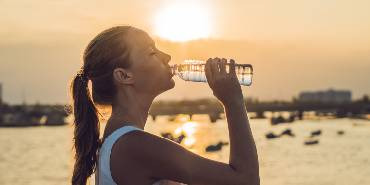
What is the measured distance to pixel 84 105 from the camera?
8.61 feet

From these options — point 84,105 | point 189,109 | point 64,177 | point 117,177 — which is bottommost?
point 189,109

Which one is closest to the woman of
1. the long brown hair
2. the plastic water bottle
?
the long brown hair

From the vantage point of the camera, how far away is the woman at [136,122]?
2.22 metres

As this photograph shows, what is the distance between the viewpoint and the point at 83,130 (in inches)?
103

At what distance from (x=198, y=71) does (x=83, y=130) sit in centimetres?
47

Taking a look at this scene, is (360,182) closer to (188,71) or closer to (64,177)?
(64,177)

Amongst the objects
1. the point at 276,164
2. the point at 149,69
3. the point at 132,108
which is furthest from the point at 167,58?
the point at 276,164

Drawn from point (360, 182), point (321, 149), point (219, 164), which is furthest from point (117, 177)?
point (321, 149)

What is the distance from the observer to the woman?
222cm

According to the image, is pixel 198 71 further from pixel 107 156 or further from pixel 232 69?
pixel 107 156

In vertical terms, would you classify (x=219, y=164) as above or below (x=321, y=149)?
above

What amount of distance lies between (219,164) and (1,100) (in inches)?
6208


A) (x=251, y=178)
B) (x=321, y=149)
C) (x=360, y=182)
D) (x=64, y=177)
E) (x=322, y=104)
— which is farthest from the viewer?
(x=322, y=104)

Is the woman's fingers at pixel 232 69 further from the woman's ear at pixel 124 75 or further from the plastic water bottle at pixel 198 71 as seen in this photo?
the woman's ear at pixel 124 75
